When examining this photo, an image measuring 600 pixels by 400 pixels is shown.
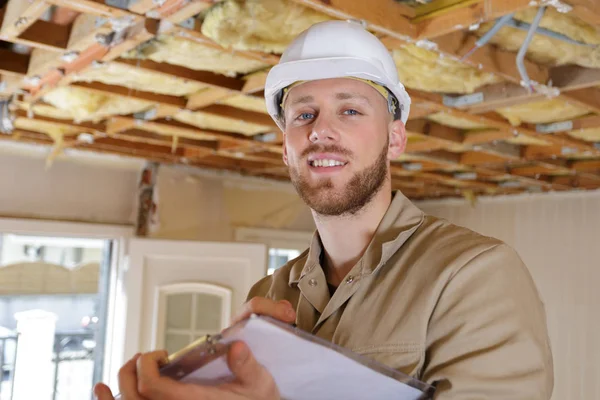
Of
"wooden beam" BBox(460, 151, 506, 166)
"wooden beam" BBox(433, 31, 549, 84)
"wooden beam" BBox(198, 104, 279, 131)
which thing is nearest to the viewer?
"wooden beam" BBox(433, 31, 549, 84)

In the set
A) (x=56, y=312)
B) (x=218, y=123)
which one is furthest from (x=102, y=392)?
(x=56, y=312)

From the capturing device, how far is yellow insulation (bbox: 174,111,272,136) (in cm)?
264

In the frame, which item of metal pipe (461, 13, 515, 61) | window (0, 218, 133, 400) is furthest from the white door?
metal pipe (461, 13, 515, 61)

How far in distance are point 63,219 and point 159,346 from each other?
108cm

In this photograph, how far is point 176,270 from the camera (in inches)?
147

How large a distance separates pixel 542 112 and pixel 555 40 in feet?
2.41

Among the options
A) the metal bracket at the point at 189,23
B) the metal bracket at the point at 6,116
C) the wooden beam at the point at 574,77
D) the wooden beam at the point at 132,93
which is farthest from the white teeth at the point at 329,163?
the metal bracket at the point at 6,116

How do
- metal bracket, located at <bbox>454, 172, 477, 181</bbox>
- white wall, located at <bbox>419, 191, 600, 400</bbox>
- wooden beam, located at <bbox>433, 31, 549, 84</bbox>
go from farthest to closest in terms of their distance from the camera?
white wall, located at <bbox>419, 191, 600, 400</bbox> < metal bracket, located at <bbox>454, 172, 477, 181</bbox> < wooden beam, located at <bbox>433, 31, 549, 84</bbox>

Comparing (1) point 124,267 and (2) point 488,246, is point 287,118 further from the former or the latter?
(1) point 124,267

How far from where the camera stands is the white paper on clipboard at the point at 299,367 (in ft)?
2.07

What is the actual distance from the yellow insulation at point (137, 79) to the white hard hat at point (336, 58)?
99 cm

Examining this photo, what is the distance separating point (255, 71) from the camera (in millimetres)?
2064

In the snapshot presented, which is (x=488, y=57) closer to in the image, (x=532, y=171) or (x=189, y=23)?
(x=189, y=23)

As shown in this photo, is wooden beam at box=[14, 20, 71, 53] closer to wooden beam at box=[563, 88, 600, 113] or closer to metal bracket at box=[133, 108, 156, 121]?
metal bracket at box=[133, 108, 156, 121]
